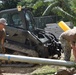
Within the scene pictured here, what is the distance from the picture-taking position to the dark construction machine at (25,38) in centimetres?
1187

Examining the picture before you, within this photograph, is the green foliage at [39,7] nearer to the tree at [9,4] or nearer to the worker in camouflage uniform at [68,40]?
the tree at [9,4]

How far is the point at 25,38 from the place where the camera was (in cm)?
1206

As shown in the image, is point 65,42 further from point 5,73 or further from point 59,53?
point 59,53

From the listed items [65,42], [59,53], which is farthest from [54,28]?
[65,42]

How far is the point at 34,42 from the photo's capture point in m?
11.9

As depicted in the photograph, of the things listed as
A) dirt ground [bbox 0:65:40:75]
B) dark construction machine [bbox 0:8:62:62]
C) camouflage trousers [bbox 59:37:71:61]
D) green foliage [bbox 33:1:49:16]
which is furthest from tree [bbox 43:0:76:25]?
camouflage trousers [bbox 59:37:71:61]

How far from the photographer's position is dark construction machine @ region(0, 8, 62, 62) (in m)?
11.9

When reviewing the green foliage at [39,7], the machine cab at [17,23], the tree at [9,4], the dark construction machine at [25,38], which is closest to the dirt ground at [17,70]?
the dark construction machine at [25,38]

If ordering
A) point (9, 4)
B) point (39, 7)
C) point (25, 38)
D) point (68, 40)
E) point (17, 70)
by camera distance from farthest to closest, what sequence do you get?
point (9, 4) < point (39, 7) < point (25, 38) < point (17, 70) < point (68, 40)

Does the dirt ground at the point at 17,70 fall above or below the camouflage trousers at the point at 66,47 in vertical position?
below

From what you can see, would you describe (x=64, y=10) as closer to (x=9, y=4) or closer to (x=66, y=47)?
(x=66, y=47)

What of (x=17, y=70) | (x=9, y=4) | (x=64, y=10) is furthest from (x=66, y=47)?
(x=9, y=4)

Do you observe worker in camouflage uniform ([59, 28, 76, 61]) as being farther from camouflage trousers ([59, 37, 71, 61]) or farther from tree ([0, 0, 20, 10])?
tree ([0, 0, 20, 10])

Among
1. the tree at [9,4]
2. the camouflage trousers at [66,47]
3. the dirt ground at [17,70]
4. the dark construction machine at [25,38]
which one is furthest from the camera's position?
the tree at [9,4]
